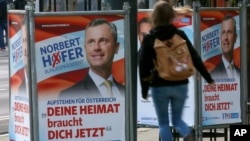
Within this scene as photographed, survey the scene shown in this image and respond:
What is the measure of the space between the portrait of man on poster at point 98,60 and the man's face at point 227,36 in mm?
2364

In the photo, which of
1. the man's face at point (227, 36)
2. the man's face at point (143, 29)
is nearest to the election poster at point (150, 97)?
the man's face at point (143, 29)

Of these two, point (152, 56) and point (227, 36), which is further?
point (227, 36)

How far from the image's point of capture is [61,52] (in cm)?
734

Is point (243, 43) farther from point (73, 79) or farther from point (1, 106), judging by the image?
point (1, 106)

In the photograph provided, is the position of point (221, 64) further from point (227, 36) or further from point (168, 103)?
point (168, 103)

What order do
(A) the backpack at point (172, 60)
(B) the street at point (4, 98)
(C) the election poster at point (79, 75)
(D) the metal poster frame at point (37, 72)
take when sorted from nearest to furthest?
(D) the metal poster frame at point (37, 72) → (C) the election poster at point (79, 75) → (A) the backpack at point (172, 60) → (B) the street at point (4, 98)

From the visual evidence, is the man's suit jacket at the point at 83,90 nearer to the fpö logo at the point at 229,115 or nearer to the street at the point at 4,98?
the fpö logo at the point at 229,115

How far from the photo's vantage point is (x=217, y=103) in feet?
31.3

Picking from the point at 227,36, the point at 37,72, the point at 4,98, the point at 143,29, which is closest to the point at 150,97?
the point at 143,29

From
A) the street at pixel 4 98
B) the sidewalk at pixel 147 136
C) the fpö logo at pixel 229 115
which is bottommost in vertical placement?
the street at pixel 4 98

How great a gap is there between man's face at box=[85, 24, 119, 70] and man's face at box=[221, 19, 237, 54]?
2.42 m

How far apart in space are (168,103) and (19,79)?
1.68 meters

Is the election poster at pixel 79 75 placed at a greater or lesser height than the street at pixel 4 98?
greater

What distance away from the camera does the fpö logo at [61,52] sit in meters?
7.29
